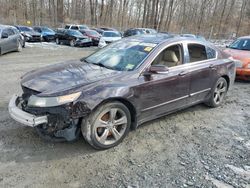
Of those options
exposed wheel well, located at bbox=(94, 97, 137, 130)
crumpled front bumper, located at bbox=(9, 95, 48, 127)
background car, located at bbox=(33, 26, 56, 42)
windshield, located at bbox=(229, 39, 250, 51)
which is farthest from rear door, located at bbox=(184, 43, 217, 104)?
background car, located at bbox=(33, 26, 56, 42)

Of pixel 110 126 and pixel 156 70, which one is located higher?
pixel 156 70

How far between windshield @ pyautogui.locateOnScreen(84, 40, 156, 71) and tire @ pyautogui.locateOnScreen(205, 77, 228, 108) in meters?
2.03

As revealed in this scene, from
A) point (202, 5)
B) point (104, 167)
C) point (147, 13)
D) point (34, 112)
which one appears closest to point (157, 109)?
point (104, 167)

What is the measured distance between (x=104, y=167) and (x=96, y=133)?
49cm

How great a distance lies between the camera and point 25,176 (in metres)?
2.86

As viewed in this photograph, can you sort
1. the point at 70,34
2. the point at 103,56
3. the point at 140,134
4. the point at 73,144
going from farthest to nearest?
the point at 70,34 → the point at 103,56 → the point at 140,134 → the point at 73,144

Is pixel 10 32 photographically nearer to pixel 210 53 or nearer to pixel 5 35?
pixel 5 35

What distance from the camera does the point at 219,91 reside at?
5.44m

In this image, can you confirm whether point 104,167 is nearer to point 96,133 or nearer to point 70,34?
point 96,133

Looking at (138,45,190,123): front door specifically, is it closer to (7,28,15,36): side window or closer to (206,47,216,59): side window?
(206,47,216,59): side window

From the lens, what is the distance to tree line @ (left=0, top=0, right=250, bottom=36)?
122 ft

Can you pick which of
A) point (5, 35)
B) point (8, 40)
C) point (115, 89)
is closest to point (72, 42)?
point (8, 40)

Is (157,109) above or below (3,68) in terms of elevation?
above

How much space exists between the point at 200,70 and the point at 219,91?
3.65 ft
